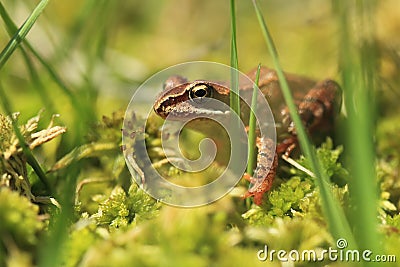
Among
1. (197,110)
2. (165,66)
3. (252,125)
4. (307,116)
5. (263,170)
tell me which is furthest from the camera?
(165,66)

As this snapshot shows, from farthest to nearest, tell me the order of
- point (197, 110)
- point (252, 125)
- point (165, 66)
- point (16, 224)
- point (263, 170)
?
point (165, 66), point (197, 110), point (263, 170), point (252, 125), point (16, 224)

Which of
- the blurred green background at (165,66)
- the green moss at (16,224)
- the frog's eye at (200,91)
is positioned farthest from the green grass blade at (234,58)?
the green moss at (16,224)

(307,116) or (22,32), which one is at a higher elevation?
(22,32)

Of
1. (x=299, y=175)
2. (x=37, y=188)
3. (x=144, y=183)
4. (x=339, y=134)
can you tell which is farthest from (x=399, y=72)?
(x=37, y=188)

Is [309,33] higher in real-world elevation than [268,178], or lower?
A: higher

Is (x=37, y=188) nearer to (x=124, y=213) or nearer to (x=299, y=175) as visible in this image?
(x=124, y=213)

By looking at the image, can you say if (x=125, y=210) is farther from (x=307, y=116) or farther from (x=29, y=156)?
(x=307, y=116)

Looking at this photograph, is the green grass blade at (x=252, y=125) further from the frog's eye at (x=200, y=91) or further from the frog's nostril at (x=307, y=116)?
the frog's nostril at (x=307, y=116)

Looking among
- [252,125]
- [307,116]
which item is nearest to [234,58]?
[252,125]
